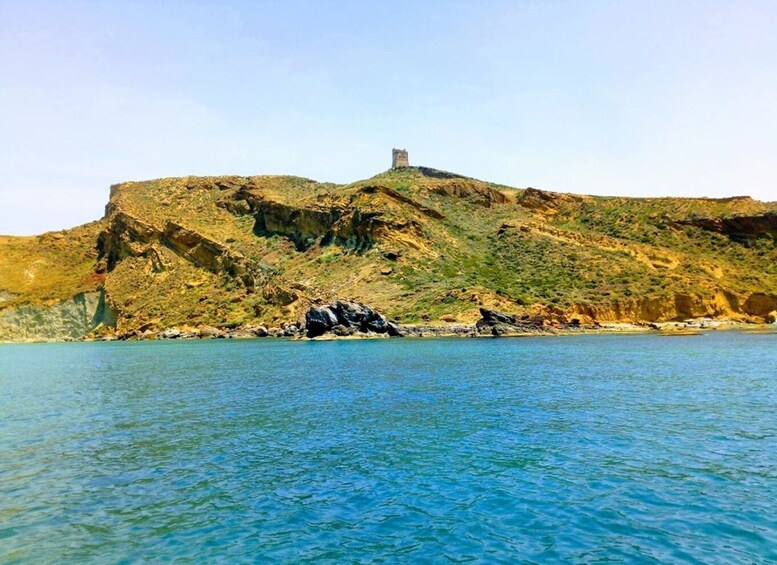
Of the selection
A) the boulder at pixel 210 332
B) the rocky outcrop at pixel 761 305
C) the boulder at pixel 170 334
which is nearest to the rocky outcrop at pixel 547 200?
the rocky outcrop at pixel 761 305

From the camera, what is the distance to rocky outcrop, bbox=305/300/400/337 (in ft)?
240

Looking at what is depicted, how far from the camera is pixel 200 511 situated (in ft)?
38.1

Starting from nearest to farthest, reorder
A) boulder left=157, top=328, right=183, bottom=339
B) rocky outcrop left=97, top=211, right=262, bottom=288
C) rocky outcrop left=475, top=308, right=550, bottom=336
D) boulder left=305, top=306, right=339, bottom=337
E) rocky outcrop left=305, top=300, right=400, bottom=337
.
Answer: rocky outcrop left=475, top=308, right=550, bottom=336 → rocky outcrop left=305, top=300, right=400, bottom=337 → boulder left=305, top=306, right=339, bottom=337 → boulder left=157, top=328, right=183, bottom=339 → rocky outcrop left=97, top=211, right=262, bottom=288

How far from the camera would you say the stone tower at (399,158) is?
166 m

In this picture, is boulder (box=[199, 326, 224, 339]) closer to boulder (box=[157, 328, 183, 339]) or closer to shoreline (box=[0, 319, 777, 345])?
boulder (box=[157, 328, 183, 339])

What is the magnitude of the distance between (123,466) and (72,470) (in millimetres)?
1172

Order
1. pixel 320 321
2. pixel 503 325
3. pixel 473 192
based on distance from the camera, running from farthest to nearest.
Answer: pixel 473 192, pixel 320 321, pixel 503 325

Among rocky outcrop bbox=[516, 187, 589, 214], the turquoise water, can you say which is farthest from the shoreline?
rocky outcrop bbox=[516, 187, 589, 214]

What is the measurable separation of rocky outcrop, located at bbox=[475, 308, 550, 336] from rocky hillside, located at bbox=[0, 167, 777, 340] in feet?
10.3

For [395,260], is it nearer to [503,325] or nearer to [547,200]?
[503,325]

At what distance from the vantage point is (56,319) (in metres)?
103

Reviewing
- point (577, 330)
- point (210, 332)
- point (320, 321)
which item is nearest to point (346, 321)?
point (320, 321)

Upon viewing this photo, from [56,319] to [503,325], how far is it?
79.1 metres

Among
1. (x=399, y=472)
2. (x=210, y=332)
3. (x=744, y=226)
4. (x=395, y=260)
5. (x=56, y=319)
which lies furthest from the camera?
(x=56, y=319)
